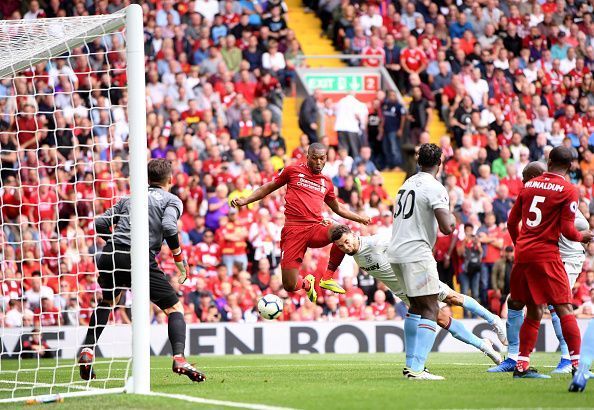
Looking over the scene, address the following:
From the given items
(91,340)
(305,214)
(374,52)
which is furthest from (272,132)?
(91,340)

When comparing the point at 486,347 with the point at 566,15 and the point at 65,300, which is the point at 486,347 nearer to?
the point at 65,300

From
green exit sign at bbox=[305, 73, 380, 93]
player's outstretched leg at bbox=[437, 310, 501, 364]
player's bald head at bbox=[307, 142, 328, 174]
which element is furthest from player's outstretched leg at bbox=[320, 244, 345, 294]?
green exit sign at bbox=[305, 73, 380, 93]

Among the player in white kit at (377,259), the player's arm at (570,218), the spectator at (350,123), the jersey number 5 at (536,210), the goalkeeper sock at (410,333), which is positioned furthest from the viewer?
the spectator at (350,123)

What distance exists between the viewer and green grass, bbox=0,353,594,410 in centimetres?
854

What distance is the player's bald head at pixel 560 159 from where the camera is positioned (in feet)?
33.1

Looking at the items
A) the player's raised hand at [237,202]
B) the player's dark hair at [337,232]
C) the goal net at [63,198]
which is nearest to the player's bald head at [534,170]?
the player's dark hair at [337,232]

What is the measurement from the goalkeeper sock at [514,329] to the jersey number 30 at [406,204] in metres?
1.88

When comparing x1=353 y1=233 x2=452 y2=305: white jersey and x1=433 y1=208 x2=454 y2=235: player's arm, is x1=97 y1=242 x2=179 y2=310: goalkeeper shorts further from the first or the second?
Result: x1=433 y1=208 x2=454 y2=235: player's arm

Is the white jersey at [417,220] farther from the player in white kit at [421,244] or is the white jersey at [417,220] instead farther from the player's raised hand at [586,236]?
the player's raised hand at [586,236]

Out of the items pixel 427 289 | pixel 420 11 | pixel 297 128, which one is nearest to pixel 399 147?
pixel 297 128

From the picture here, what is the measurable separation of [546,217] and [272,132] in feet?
41.7

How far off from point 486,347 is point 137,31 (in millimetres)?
5093

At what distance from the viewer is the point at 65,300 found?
60.0 feet

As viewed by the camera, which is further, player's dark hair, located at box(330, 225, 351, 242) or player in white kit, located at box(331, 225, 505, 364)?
player's dark hair, located at box(330, 225, 351, 242)
